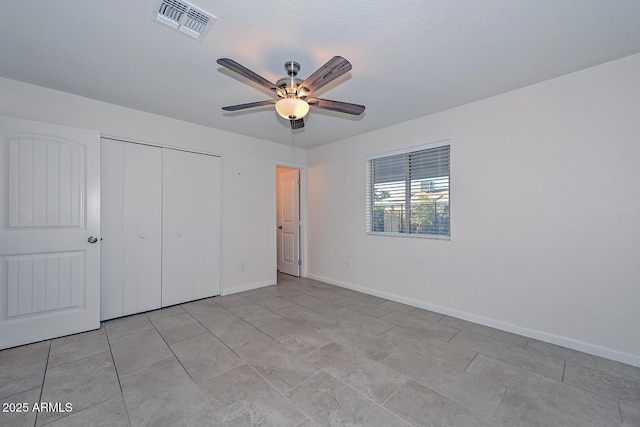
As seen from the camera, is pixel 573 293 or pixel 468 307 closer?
pixel 573 293

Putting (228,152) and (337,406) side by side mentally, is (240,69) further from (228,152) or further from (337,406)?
(228,152)

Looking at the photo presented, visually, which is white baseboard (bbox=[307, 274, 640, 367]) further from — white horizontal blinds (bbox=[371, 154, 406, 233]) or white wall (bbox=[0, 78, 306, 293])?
white wall (bbox=[0, 78, 306, 293])

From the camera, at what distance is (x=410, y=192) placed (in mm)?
3631

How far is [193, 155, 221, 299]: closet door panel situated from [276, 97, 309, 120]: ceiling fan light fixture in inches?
88.5

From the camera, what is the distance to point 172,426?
153 cm

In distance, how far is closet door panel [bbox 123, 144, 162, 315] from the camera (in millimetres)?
3223

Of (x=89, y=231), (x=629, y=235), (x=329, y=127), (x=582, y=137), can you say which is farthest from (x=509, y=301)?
(x=89, y=231)

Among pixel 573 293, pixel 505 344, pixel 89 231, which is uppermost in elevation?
pixel 89 231

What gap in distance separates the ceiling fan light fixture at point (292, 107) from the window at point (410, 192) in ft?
6.65

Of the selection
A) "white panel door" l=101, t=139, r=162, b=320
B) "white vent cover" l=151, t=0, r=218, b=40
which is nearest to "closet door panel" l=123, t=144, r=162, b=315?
"white panel door" l=101, t=139, r=162, b=320

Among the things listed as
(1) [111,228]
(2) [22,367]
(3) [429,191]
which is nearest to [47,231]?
(1) [111,228]

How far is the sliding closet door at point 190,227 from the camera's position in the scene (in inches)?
139

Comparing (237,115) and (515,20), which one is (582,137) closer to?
(515,20)

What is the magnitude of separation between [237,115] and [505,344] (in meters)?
3.84
